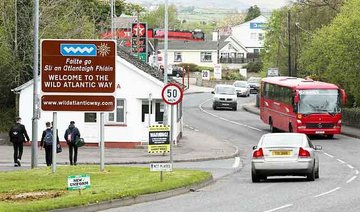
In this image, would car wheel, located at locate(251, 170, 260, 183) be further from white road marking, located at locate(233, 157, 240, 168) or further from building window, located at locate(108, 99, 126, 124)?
building window, located at locate(108, 99, 126, 124)

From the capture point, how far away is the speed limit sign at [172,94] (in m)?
31.1

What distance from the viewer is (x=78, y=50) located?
90.5 ft

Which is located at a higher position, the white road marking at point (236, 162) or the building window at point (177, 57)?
the building window at point (177, 57)

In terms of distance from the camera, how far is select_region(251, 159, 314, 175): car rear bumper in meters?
27.8

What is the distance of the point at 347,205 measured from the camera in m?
20.8

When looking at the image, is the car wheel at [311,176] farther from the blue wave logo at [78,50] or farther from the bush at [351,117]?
the bush at [351,117]

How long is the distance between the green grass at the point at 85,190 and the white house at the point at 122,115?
1546cm

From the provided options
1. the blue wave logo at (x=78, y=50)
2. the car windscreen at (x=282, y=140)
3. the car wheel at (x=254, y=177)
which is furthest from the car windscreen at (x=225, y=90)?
the blue wave logo at (x=78, y=50)

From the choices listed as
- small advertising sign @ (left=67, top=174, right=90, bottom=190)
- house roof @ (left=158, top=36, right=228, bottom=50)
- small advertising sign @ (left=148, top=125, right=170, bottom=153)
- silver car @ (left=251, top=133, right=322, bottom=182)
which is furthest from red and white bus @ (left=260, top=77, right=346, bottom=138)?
house roof @ (left=158, top=36, right=228, bottom=50)

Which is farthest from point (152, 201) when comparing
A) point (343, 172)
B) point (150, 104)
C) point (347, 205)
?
point (150, 104)

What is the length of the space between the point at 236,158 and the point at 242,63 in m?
122

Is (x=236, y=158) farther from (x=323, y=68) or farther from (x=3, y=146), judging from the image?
(x=323, y=68)

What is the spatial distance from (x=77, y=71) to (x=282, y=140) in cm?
647

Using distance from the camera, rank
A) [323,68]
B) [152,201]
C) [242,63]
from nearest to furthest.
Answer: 1. [152,201]
2. [323,68]
3. [242,63]
